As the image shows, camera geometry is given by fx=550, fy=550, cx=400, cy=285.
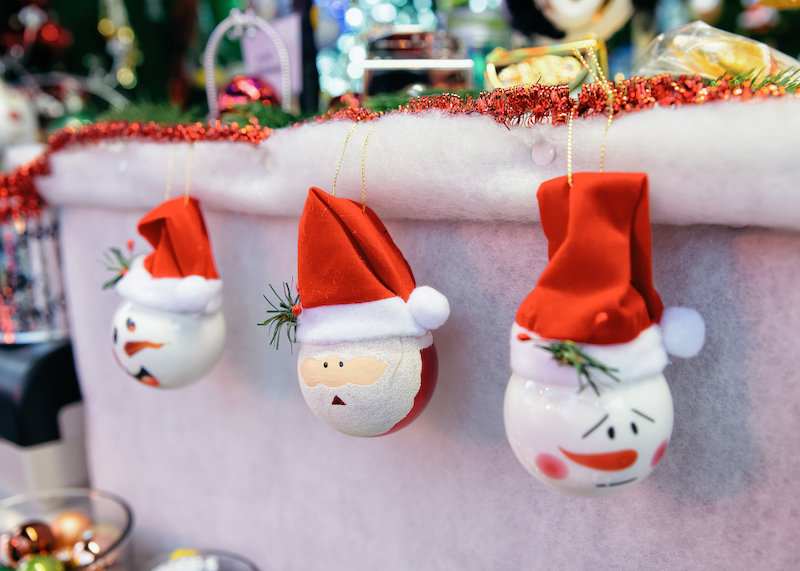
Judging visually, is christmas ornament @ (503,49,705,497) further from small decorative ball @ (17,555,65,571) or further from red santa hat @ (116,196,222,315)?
small decorative ball @ (17,555,65,571)

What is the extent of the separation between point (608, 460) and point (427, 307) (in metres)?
0.18

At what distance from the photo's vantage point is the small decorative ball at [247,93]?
0.80 metres

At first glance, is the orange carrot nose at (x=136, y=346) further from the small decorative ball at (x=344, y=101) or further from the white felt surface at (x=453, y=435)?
the small decorative ball at (x=344, y=101)

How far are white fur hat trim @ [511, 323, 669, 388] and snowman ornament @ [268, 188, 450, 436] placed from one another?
102 millimetres

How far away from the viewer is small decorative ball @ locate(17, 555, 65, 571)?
2.61 feet

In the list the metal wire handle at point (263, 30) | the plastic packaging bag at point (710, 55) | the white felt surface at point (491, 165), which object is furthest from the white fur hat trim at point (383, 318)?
the metal wire handle at point (263, 30)

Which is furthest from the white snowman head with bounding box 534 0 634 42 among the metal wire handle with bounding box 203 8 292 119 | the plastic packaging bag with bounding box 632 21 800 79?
the metal wire handle with bounding box 203 8 292 119

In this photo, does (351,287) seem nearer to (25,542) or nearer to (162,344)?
(162,344)

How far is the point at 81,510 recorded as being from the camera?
0.96 m

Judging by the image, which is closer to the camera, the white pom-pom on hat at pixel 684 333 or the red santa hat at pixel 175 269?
the white pom-pom on hat at pixel 684 333

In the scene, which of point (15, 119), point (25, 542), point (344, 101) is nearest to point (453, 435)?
point (344, 101)

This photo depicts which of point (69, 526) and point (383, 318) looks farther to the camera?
point (69, 526)

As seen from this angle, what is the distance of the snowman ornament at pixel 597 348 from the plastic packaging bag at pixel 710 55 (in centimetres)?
20

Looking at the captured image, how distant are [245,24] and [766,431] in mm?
796
